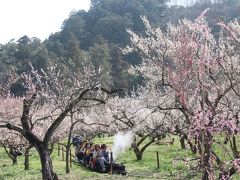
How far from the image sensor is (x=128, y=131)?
94.1 ft

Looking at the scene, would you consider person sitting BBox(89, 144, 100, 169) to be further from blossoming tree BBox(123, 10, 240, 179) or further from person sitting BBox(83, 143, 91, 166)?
blossoming tree BBox(123, 10, 240, 179)

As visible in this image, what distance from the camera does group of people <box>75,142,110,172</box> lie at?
828 inches

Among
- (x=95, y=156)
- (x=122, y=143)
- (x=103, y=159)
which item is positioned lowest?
(x=103, y=159)

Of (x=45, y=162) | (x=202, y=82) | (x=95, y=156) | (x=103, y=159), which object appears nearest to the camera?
(x=202, y=82)

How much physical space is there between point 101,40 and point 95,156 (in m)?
61.4

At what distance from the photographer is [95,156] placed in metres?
21.9

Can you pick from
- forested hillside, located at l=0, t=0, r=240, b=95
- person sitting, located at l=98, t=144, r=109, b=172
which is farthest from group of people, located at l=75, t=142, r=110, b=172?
forested hillside, located at l=0, t=0, r=240, b=95

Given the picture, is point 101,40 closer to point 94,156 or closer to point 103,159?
point 94,156

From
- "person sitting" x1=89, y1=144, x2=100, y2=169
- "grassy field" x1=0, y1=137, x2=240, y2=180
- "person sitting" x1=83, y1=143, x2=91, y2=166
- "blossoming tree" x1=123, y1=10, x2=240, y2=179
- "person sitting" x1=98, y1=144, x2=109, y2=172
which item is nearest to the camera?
"blossoming tree" x1=123, y1=10, x2=240, y2=179

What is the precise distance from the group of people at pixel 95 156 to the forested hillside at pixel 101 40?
112 feet

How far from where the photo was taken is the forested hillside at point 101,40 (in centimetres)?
6894

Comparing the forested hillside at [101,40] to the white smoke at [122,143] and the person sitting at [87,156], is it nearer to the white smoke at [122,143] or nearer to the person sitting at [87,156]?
the white smoke at [122,143]

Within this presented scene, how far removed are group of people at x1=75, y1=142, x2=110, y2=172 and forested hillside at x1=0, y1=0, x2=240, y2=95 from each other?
112ft

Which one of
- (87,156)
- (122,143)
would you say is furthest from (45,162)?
(122,143)
